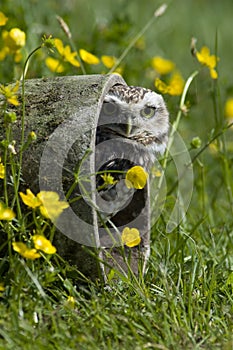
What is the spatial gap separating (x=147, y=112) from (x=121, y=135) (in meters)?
0.19

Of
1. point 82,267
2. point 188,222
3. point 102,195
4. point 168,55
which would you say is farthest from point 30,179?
point 168,55

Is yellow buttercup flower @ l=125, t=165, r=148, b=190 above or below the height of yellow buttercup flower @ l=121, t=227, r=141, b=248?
above

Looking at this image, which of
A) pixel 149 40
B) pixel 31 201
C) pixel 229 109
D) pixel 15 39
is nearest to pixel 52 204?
pixel 31 201

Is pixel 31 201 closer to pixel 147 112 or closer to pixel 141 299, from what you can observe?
pixel 141 299

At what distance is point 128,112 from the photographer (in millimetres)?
2865

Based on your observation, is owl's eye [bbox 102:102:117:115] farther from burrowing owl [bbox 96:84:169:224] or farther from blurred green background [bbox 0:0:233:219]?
blurred green background [bbox 0:0:233:219]

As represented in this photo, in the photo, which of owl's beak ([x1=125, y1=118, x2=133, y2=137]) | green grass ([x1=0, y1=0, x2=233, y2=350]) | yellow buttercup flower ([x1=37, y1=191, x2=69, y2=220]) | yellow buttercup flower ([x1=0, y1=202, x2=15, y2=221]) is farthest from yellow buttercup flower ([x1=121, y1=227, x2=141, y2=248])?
owl's beak ([x1=125, y1=118, x2=133, y2=137])

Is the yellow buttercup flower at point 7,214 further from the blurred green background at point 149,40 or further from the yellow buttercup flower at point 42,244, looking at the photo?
the blurred green background at point 149,40

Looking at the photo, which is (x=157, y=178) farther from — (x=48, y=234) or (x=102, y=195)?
(x=48, y=234)

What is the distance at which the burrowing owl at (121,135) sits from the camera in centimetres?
284

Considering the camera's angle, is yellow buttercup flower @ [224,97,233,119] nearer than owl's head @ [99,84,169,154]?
No

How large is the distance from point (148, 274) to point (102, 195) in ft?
1.31

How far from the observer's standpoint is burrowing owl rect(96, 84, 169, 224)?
2844 mm

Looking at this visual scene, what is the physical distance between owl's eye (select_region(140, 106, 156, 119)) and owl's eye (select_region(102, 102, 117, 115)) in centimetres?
13
